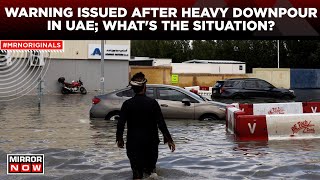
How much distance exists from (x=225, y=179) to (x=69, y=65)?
4287 centimetres

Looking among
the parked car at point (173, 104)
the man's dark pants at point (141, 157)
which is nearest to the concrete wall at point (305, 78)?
the parked car at point (173, 104)

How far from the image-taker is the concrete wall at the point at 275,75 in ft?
196

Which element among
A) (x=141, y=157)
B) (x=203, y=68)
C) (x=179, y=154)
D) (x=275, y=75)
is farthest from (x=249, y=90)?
(x=203, y=68)

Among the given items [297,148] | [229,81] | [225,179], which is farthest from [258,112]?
[229,81]

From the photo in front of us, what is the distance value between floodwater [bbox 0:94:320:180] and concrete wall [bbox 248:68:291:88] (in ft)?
142

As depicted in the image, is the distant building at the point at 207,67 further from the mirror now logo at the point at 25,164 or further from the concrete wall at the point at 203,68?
the mirror now logo at the point at 25,164

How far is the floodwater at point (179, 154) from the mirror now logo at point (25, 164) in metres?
0.18

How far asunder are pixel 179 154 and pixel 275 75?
164 ft

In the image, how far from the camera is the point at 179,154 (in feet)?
38.7

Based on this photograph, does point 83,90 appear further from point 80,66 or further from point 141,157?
point 141,157

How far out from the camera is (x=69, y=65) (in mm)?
50938

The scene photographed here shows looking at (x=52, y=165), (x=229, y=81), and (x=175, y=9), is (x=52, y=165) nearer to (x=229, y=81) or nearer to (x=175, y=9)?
(x=175, y=9)

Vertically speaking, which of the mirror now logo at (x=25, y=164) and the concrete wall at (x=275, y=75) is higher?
the concrete wall at (x=275, y=75)

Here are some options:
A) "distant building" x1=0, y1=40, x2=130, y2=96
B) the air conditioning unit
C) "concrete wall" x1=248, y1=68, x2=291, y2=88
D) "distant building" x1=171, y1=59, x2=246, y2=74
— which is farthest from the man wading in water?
"distant building" x1=171, y1=59, x2=246, y2=74
